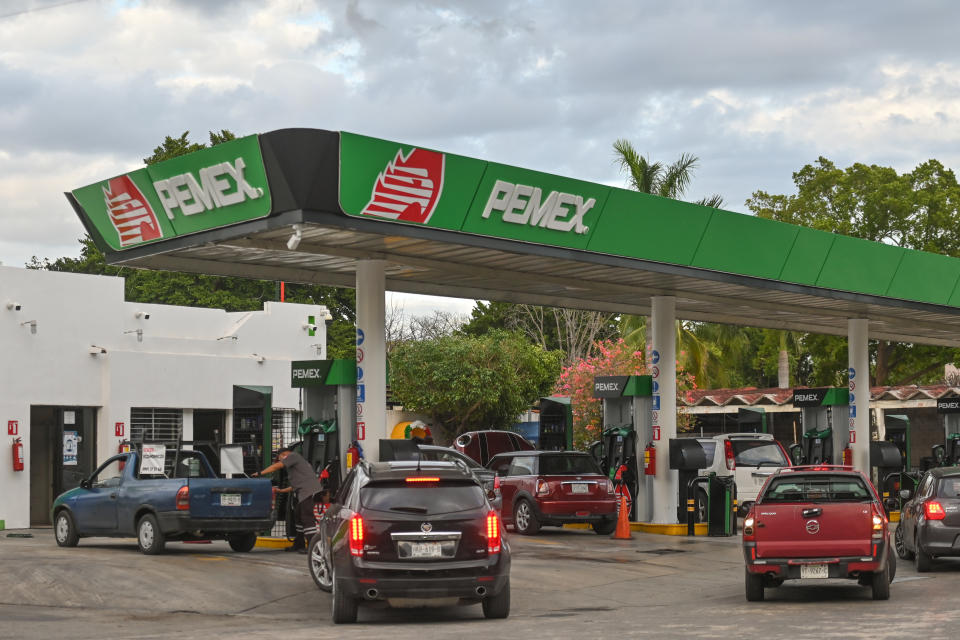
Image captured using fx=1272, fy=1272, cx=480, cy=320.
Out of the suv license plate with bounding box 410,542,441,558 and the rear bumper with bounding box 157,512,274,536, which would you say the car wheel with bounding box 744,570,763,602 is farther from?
the rear bumper with bounding box 157,512,274,536

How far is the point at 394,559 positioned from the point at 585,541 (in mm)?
10350

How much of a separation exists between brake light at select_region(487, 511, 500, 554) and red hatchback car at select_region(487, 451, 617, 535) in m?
10.3

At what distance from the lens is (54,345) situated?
26.8 meters

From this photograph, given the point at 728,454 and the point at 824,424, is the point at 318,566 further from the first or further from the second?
the point at 824,424

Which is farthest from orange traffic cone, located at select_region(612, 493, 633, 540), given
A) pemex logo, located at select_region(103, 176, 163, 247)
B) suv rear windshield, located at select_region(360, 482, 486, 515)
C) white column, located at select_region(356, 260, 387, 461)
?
suv rear windshield, located at select_region(360, 482, 486, 515)

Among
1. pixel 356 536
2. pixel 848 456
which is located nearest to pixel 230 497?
pixel 356 536

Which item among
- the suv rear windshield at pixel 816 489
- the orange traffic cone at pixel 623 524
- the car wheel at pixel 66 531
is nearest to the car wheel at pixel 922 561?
the suv rear windshield at pixel 816 489

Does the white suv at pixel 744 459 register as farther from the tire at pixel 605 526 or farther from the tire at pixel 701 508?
the tire at pixel 605 526

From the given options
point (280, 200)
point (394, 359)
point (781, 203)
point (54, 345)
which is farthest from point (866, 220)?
point (280, 200)

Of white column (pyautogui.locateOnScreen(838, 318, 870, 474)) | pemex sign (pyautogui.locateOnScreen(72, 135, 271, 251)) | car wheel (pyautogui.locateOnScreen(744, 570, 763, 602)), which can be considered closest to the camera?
car wheel (pyautogui.locateOnScreen(744, 570, 763, 602))

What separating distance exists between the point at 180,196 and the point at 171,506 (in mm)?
4338

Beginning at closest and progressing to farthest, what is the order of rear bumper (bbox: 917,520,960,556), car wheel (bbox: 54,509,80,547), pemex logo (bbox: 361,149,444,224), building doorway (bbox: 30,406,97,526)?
rear bumper (bbox: 917,520,960,556)
pemex logo (bbox: 361,149,444,224)
car wheel (bbox: 54,509,80,547)
building doorway (bbox: 30,406,97,526)

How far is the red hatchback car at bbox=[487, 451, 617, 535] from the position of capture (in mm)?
22141

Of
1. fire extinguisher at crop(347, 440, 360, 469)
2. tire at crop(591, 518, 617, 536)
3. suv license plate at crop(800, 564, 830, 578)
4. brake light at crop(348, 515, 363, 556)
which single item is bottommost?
tire at crop(591, 518, 617, 536)
